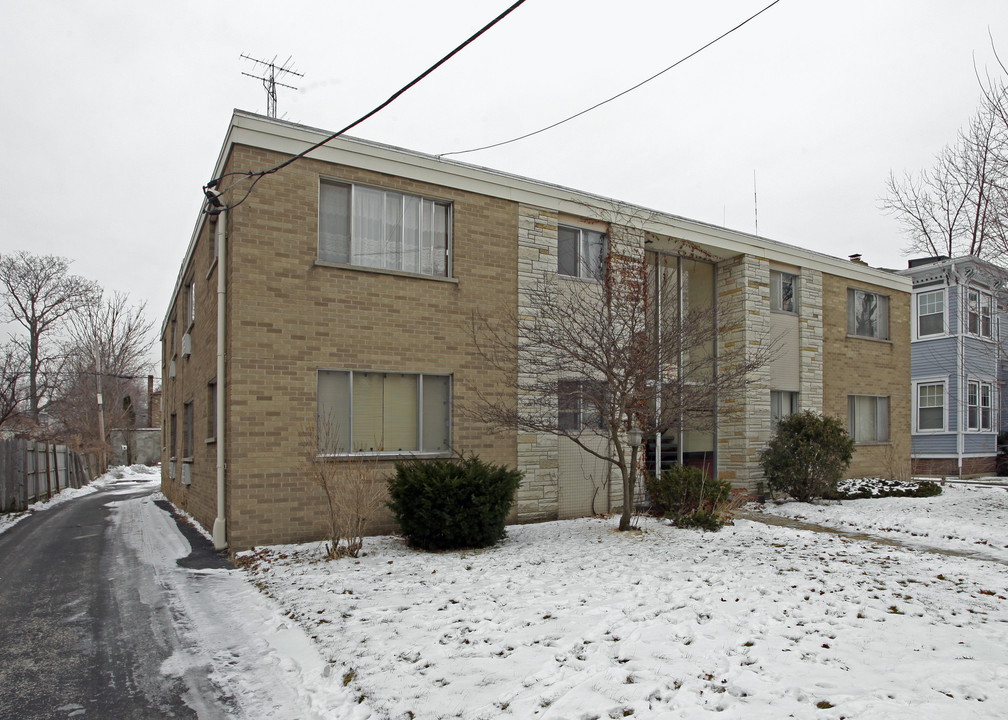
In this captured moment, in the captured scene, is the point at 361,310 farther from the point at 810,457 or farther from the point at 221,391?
the point at 810,457

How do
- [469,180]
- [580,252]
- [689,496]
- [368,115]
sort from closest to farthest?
[368,115] < [689,496] < [469,180] < [580,252]

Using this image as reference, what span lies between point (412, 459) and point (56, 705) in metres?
5.86

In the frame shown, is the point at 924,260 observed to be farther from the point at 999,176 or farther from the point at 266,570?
the point at 266,570

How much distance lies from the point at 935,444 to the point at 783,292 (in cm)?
1199

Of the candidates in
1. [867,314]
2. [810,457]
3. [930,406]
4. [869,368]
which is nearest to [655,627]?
[810,457]

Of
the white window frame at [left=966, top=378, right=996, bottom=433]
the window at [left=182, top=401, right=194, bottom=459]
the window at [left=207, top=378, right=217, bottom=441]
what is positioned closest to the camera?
the window at [left=207, top=378, right=217, bottom=441]

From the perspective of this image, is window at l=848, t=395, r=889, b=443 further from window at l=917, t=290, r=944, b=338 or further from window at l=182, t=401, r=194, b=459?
window at l=182, t=401, r=194, b=459

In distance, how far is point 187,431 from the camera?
14.6m

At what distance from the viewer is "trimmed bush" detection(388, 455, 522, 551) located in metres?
8.70

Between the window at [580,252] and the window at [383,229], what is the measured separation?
8.08 feet

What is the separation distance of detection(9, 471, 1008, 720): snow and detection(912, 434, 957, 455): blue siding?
1609cm

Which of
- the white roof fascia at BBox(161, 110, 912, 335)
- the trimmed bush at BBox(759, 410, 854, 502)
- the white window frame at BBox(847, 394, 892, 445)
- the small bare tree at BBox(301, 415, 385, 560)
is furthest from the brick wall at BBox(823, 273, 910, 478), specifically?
the small bare tree at BBox(301, 415, 385, 560)

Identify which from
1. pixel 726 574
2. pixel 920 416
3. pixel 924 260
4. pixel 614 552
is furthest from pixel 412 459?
pixel 924 260

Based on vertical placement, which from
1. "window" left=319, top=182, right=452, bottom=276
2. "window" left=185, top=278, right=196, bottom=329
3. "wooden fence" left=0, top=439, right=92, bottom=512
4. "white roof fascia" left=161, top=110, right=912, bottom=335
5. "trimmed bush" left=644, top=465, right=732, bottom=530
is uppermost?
"white roof fascia" left=161, top=110, right=912, bottom=335
